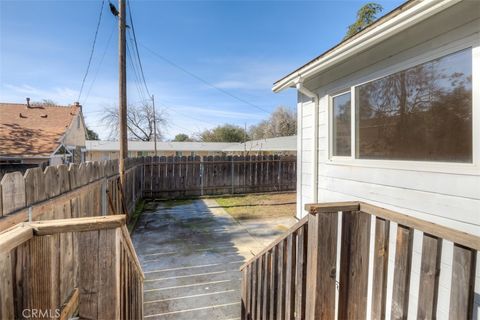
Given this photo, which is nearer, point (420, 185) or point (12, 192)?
point (12, 192)

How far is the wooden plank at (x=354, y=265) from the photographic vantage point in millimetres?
1373

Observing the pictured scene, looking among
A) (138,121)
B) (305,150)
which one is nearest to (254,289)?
(305,150)

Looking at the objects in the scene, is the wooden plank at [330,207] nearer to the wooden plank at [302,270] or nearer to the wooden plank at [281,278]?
the wooden plank at [302,270]

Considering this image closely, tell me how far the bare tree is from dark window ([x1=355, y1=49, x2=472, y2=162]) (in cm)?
2958

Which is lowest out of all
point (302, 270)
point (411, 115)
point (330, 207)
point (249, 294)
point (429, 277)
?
point (249, 294)

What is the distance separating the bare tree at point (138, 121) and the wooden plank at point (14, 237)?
100 ft

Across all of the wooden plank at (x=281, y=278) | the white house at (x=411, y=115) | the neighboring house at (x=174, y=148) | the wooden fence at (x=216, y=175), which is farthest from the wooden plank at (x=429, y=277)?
the neighboring house at (x=174, y=148)

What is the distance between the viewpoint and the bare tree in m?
29.7

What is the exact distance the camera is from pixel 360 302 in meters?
1.40

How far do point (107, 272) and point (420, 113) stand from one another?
2484 millimetres

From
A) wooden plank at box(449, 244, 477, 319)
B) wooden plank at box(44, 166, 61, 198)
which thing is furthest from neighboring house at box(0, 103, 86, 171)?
wooden plank at box(449, 244, 477, 319)

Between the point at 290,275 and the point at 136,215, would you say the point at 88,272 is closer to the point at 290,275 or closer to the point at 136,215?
the point at 290,275

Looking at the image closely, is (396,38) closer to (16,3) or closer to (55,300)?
(55,300)

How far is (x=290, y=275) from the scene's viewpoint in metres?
1.75
